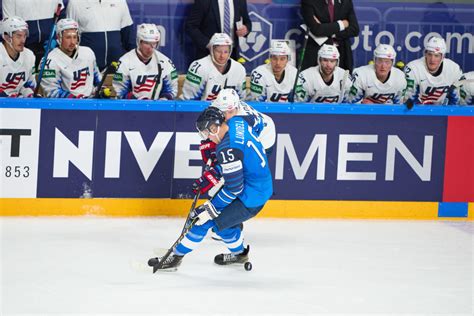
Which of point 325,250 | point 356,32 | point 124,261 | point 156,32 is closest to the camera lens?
point 124,261

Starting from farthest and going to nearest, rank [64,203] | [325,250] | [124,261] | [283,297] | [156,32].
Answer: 1. [156,32]
2. [64,203]
3. [325,250]
4. [124,261]
5. [283,297]

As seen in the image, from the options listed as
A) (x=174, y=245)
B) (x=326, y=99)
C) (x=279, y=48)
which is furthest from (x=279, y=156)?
(x=174, y=245)

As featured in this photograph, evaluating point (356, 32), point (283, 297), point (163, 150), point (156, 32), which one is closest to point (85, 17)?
point (156, 32)

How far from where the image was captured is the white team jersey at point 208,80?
1046cm

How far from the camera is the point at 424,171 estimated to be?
10.2m

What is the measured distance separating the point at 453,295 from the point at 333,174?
2.44 meters

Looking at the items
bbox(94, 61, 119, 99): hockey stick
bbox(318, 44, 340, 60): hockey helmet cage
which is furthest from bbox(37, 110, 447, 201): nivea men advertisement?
bbox(318, 44, 340, 60): hockey helmet cage

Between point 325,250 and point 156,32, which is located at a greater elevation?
point 156,32

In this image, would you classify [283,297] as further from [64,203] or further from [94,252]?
[64,203]

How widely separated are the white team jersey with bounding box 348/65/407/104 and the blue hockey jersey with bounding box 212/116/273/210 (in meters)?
3.00

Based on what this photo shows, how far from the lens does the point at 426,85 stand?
36.3 feet

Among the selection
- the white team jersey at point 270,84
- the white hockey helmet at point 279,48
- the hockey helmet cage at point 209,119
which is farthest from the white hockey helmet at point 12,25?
the hockey helmet cage at point 209,119

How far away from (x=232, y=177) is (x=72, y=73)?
303cm

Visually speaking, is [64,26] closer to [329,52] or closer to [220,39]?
[220,39]
